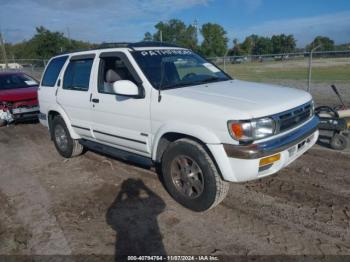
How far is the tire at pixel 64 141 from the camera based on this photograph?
20.1ft

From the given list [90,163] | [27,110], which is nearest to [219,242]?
[90,163]

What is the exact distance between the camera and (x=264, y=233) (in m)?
3.47

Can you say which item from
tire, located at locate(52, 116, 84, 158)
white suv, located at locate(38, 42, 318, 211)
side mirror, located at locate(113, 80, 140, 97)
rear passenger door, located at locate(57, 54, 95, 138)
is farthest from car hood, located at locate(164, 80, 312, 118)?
tire, located at locate(52, 116, 84, 158)

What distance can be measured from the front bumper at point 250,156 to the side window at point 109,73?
79.7 inches

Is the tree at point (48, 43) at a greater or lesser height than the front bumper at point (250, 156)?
greater

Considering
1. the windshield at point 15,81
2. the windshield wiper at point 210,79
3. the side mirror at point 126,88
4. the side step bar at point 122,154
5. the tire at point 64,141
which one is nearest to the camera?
the side mirror at point 126,88

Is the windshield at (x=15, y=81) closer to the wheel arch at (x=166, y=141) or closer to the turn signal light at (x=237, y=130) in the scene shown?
the wheel arch at (x=166, y=141)

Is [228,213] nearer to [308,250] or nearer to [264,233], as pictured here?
[264,233]

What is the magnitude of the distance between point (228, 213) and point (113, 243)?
138 cm

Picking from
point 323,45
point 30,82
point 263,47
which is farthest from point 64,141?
point 263,47

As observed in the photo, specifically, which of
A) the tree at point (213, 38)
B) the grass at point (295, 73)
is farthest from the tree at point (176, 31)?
the grass at point (295, 73)

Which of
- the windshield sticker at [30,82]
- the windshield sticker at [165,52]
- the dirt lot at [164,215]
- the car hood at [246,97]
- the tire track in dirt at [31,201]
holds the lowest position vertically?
the tire track in dirt at [31,201]

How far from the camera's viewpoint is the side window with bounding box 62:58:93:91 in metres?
5.30

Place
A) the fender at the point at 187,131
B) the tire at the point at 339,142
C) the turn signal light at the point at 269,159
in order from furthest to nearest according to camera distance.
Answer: the tire at the point at 339,142 → the fender at the point at 187,131 → the turn signal light at the point at 269,159
